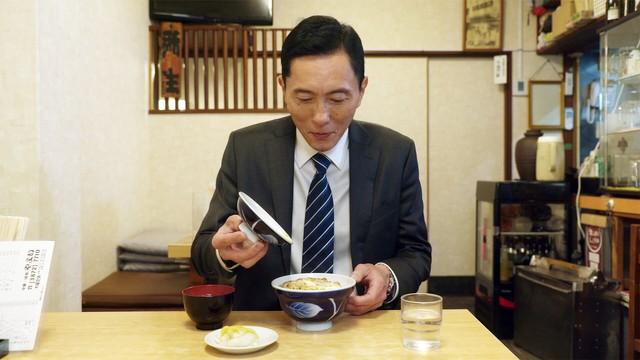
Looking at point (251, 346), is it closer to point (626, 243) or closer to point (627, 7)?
point (626, 243)

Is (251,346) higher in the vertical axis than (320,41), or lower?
lower

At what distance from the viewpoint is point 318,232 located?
149cm

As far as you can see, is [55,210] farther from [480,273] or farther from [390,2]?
[390,2]

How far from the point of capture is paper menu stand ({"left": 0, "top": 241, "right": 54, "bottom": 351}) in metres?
1.09

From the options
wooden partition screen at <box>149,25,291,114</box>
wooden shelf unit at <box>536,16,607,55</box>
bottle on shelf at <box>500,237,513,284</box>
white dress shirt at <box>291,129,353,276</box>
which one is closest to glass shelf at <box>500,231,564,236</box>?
bottle on shelf at <box>500,237,513,284</box>

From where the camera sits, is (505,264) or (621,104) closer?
(621,104)

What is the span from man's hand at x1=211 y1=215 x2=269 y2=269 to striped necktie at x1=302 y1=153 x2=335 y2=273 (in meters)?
0.30

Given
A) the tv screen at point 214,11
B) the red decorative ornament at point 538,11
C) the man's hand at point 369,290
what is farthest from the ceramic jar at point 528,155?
the man's hand at point 369,290

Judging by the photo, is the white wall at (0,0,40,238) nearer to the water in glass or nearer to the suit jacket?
the suit jacket

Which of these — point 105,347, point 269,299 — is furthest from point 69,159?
point 105,347

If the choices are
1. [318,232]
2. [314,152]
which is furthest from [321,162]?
[318,232]

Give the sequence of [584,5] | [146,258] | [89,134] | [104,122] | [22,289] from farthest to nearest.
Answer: [584,5], [146,258], [104,122], [89,134], [22,289]

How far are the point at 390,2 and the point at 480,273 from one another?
96.3 inches

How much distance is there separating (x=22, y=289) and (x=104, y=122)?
2283mm
